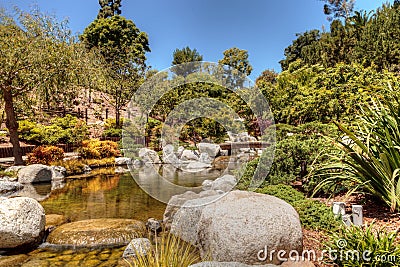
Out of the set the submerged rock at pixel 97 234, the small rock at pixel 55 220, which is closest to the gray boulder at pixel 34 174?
the small rock at pixel 55 220

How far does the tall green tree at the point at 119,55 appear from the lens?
1981 centimetres

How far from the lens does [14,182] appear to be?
28.6ft

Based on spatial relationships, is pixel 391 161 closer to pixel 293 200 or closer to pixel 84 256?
pixel 293 200

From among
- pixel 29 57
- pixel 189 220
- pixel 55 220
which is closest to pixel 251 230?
pixel 189 220

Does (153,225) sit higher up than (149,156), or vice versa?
(149,156)

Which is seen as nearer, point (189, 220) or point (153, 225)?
point (189, 220)

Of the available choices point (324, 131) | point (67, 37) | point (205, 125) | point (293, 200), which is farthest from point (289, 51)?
point (293, 200)

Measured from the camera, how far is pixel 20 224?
4.32m

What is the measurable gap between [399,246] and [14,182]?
30.2 ft

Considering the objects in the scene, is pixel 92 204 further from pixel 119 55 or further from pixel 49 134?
pixel 119 55

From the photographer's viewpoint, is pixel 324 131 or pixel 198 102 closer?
pixel 324 131

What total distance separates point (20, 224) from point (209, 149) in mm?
11017

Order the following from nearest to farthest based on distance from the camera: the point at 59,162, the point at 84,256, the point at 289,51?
the point at 84,256 < the point at 59,162 < the point at 289,51

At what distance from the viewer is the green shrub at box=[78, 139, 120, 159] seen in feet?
44.2
